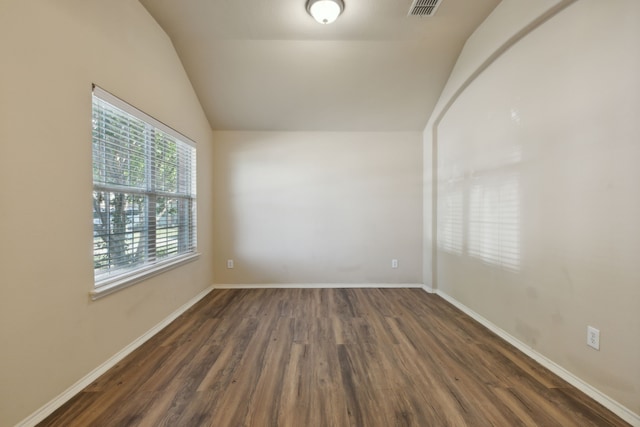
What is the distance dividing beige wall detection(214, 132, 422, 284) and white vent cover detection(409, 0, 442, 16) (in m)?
1.63

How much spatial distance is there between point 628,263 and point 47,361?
11.2ft

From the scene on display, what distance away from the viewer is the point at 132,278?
6.64ft

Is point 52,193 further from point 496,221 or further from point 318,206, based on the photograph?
point 496,221

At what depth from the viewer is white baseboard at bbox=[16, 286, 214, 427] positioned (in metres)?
1.35

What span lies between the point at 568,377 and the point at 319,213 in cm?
294

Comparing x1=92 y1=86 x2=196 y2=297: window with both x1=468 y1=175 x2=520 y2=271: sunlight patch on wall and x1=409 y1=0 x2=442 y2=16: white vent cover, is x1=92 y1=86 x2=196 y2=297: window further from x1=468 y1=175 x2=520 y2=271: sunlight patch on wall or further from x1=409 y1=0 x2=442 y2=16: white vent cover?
x1=468 y1=175 x2=520 y2=271: sunlight patch on wall

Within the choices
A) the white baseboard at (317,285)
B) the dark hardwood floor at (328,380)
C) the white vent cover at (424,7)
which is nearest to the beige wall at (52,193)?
the dark hardwood floor at (328,380)

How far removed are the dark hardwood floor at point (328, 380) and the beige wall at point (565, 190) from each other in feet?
1.02

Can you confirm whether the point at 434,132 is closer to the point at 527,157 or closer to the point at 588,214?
the point at 527,157

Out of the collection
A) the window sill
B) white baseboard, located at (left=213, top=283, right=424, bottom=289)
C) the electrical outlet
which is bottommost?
white baseboard, located at (left=213, top=283, right=424, bottom=289)

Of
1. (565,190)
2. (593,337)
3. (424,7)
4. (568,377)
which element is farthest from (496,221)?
(424,7)

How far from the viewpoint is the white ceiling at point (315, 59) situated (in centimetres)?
231

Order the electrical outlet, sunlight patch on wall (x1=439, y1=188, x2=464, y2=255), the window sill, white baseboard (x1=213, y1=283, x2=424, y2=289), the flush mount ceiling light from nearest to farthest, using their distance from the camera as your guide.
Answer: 1. the electrical outlet
2. the window sill
3. the flush mount ceiling light
4. sunlight patch on wall (x1=439, y1=188, x2=464, y2=255)
5. white baseboard (x1=213, y1=283, x2=424, y2=289)

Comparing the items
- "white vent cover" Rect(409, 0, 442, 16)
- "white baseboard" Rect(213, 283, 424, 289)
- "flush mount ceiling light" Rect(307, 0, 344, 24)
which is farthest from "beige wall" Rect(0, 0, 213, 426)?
"white vent cover" Rect(409, 0, 442, 16)
